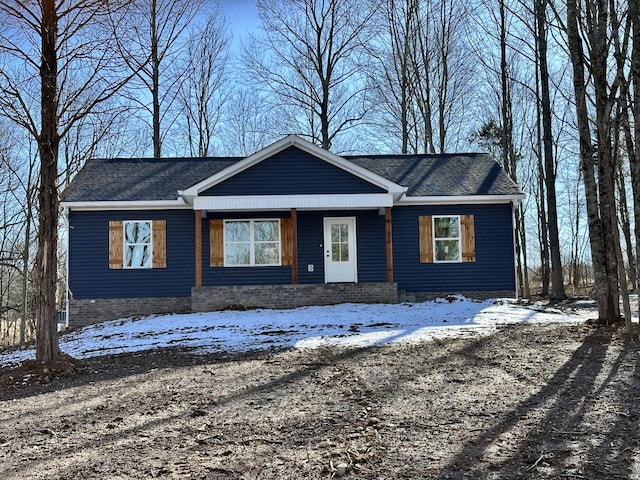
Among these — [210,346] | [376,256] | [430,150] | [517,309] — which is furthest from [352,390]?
[430,150]

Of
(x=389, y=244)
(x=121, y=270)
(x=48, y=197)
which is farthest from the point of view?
(x=121, y=270)

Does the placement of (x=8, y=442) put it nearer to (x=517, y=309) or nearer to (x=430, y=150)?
(x=517, y=309)

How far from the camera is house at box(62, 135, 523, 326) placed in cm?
1450

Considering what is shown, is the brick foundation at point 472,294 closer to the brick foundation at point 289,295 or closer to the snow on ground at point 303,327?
the snow on ground at point 303,327

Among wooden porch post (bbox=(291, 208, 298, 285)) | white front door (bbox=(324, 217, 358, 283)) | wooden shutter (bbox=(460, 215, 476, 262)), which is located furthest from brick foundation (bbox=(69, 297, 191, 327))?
wooden shutter (bbox=(460, 215, 476, 262))

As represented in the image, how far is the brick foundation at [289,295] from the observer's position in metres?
13.7

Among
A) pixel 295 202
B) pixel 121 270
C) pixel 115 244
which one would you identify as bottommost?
pixel 121 270

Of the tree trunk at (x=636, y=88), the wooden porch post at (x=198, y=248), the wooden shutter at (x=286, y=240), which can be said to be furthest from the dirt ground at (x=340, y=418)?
the wooden shutter at (x=286, y=240)

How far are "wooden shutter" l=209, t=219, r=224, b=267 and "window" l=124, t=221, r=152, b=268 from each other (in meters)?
1.73

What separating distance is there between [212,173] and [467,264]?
27.1 feet

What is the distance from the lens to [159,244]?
1493 cm

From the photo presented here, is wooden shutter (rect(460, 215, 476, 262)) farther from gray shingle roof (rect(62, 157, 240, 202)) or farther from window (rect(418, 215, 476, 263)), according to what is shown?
gray shingle roof (rect(62, 157, 240, 202))

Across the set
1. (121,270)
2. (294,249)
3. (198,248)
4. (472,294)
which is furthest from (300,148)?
(472,294)

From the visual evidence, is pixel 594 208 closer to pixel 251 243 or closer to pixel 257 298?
pixel 257 298
